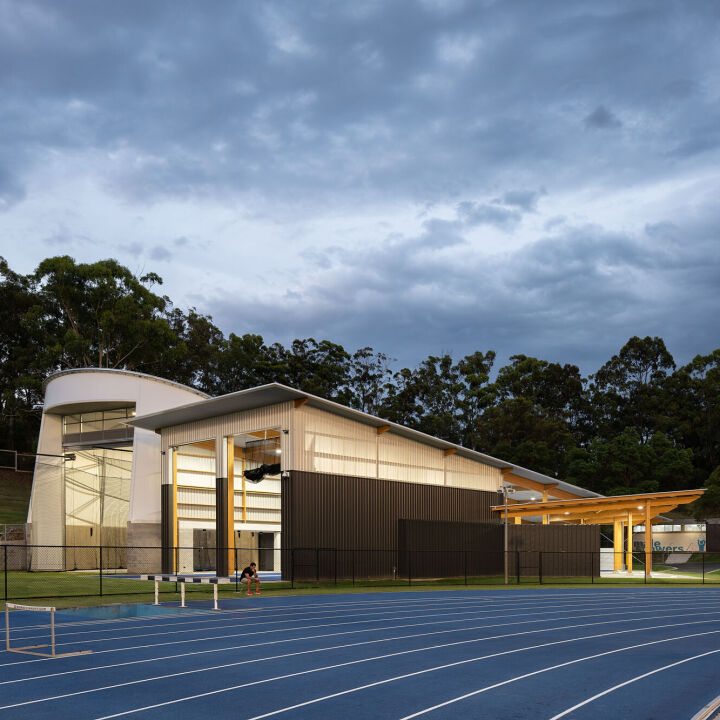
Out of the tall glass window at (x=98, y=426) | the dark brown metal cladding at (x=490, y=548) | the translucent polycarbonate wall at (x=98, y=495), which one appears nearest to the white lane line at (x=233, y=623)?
the dark brown metal cladding at (x=490, y=548)

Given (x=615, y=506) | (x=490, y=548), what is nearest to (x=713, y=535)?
(x=615, y=506)

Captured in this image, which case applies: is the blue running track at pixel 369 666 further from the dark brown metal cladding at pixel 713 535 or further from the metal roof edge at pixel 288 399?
the dark brown metal cladding at pixel 713 535

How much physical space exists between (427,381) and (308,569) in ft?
241

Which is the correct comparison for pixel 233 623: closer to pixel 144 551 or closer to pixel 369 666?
pixel 369 666

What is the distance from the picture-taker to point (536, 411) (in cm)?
10400

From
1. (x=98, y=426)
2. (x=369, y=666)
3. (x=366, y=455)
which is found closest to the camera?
(x=369, y=666)

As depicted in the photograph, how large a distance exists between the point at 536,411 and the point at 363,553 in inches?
2500

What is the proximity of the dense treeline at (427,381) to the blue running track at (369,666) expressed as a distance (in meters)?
61.4

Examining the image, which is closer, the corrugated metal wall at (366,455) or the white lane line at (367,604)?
the white lane line at (367,604)

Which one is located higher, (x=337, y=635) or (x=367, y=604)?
(x=337, y=635)

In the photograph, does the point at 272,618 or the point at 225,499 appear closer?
the point at 272,618

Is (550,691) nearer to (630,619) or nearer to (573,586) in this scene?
(630,619)

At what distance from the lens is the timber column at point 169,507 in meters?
50.2

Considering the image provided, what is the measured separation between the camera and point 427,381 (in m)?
113
